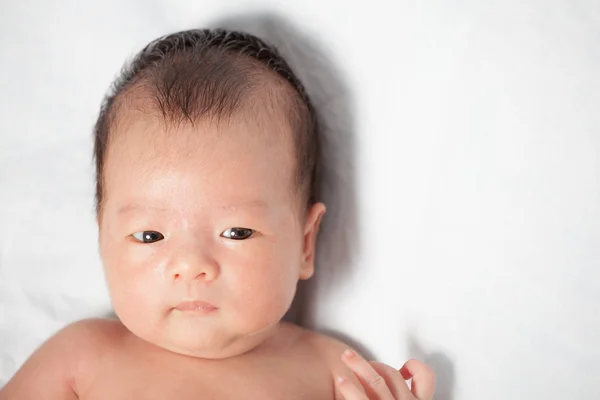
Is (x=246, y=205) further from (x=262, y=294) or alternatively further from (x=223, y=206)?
(x=262, y=294)

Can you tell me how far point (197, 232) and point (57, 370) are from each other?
16.1 inches

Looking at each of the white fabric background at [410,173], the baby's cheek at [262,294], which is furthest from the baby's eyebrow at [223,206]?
the white fabric background at [410,173]

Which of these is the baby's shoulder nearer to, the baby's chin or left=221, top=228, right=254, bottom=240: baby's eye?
the baby's chin

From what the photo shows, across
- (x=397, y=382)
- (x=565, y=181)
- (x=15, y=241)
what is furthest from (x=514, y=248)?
(x=15, y=241)

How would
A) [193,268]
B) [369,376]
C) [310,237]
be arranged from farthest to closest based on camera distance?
[310,237]
[369,376]
[193,268]

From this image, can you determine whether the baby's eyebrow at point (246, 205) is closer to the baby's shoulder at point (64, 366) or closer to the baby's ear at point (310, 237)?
the baby's ear at point (310, 237)

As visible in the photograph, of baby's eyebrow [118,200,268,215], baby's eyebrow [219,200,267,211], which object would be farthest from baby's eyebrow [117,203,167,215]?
baby's eyebrow [219,200,267,211]

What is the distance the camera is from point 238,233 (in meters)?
1.23

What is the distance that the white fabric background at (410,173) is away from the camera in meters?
1.16

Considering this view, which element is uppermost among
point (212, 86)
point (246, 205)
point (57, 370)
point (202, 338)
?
point (212, 86)

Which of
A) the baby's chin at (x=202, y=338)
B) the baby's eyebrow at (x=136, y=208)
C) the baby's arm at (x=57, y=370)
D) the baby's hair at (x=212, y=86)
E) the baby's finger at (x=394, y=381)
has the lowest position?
the baby's arm at (x=57, y=370)

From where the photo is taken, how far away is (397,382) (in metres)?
1.30

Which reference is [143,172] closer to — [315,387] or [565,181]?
[315,387]

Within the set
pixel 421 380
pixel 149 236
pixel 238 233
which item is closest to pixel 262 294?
pixel 238 233
